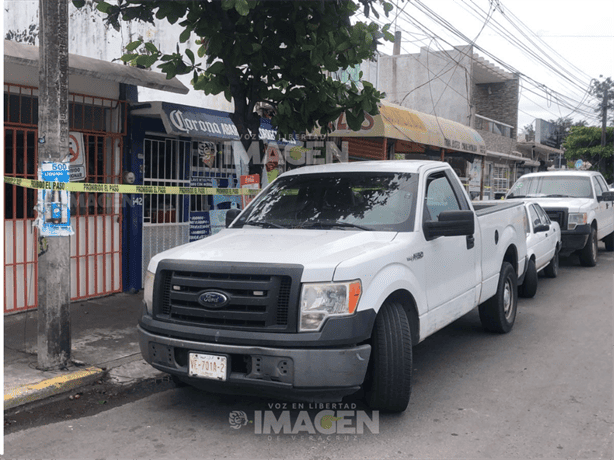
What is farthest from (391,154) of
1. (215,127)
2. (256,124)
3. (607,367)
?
(607,367)

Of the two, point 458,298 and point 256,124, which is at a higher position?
point 256,124

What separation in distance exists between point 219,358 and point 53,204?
7.83 ft

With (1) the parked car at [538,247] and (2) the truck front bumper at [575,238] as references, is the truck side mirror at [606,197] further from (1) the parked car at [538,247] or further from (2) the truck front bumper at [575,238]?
(1) the parked car at [538,247]

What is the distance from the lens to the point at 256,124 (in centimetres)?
761

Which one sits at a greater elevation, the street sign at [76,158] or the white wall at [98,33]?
the white wall at [98,33]

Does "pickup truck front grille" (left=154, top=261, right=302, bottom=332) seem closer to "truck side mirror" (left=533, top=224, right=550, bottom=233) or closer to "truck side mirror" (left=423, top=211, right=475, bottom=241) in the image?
"truck side mirror" (left=423, top=211, right=475, bottom=241)

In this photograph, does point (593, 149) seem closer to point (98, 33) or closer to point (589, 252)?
point (589, 252)

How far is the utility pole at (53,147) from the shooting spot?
209 inches

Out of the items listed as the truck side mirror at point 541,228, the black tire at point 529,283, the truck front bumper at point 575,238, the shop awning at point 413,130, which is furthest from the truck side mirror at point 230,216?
the truck front bumper at point 575,238

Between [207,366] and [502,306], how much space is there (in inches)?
154

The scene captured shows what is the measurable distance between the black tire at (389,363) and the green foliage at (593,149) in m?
36.1

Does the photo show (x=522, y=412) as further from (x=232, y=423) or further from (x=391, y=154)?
(x=391, y=154)

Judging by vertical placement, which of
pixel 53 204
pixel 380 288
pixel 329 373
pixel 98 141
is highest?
pixel 98 141

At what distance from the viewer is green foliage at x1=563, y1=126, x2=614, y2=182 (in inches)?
1430
